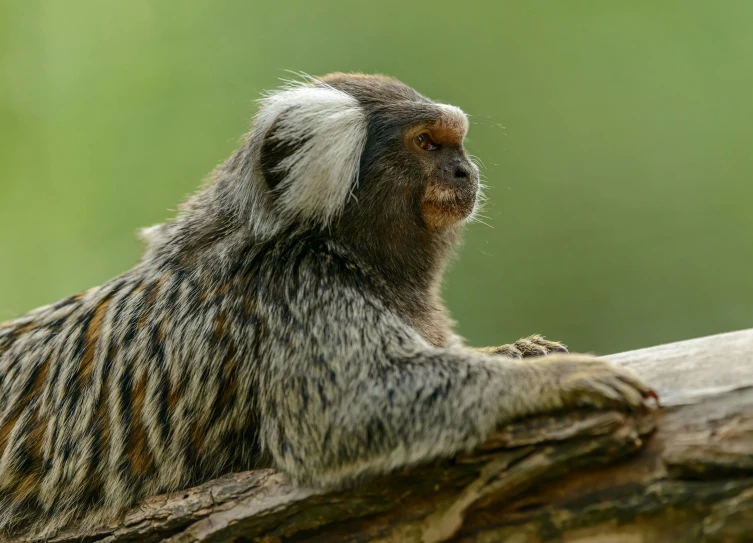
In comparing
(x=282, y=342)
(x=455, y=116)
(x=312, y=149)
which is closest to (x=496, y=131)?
(x=455, y=116)

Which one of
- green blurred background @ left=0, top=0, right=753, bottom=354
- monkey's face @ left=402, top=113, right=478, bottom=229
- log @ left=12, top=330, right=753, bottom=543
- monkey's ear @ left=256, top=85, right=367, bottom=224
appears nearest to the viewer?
log @ left=12, top=330, right=753, bottom=543

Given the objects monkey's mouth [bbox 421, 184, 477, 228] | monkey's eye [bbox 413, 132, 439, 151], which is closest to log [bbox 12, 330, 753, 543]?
monkey's mouth [bbox 421, 184, 477, 228]

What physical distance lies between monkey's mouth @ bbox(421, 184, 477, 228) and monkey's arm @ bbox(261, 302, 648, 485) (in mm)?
585

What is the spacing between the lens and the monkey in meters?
2.75

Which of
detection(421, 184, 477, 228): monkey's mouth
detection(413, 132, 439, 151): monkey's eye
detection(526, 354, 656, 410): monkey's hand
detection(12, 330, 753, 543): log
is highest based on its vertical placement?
detection(413, 132, 439, 151): monkey's eye

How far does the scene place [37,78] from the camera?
23.0ft

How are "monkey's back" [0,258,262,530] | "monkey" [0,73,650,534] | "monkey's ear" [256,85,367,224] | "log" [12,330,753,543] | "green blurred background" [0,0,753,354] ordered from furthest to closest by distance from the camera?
"green blurred background" [0,0,753,354]
"monkey's ear" [256,85,367,224]
"monkey's back" [0,258,262,530]
"monkey" [0,73,650,534]
"log" [12,330,753,543]

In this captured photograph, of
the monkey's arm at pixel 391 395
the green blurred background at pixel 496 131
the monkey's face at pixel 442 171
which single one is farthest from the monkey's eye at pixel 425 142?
the green blurred background at pixel 496 131

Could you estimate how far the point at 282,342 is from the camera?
2.96 meters

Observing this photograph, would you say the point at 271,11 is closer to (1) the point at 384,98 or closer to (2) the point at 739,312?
(1) the point at 384,98

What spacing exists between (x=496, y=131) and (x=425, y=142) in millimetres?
3333

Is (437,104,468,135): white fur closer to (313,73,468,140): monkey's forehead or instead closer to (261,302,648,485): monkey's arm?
(313,73,468,140): monkey's forehead

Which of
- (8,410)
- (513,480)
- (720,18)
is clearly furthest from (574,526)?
(720,18)

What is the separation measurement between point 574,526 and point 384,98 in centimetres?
192
